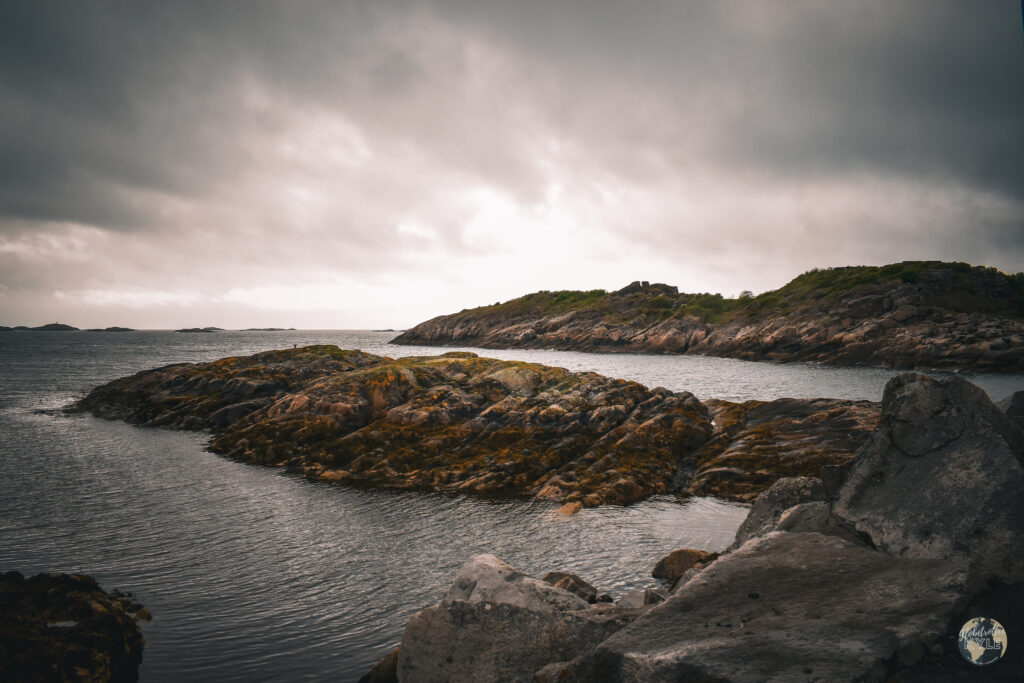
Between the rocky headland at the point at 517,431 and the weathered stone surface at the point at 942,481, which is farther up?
the weathered stone surface at the point at 942,481

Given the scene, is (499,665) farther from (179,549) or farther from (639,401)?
(639,401)

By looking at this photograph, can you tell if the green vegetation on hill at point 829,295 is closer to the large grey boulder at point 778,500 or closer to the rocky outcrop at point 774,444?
the rocky outcrop at point 774,444

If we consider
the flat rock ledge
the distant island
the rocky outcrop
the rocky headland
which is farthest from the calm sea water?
the distant island

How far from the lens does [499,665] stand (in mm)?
7746

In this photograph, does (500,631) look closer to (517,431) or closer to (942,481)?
(942,481)

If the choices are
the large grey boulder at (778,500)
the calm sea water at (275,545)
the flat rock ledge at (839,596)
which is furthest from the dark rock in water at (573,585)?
the large grey boulder at (778,500)

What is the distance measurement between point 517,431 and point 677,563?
14.6 m

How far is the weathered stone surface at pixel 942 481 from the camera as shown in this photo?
6.70 metres

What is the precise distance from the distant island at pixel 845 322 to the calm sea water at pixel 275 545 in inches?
2875

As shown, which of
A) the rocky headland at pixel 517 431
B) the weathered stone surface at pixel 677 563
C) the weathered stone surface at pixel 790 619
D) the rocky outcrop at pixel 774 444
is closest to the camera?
the weathered stone surface at pixel 790 619

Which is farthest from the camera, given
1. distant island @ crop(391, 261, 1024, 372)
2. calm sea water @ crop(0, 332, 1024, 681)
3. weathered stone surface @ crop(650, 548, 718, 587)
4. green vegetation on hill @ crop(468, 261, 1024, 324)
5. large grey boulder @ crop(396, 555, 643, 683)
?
green vegetation on hill @ crop(468, 261, 1024, 324)

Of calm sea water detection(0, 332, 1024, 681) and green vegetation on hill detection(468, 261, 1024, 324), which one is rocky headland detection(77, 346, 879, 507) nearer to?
calm sea water detection(0, 332, 1024, 681)

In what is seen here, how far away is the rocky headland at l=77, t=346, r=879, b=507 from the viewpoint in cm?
2134

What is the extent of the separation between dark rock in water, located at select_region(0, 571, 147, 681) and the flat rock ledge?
18.1 ft
